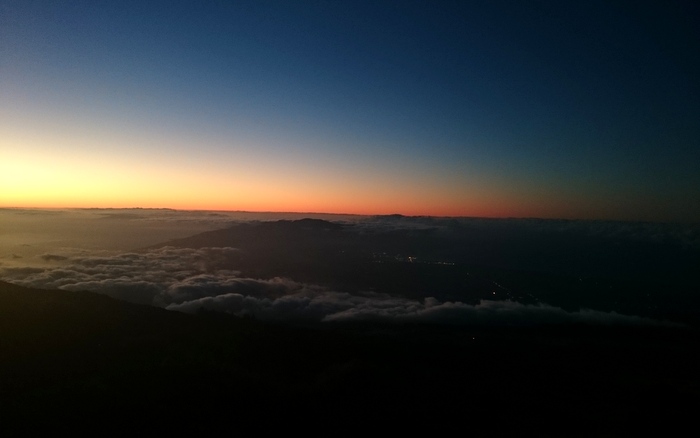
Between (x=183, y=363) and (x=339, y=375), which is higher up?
(x=183, y=363)

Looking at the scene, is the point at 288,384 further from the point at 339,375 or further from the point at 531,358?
the point at 531,358

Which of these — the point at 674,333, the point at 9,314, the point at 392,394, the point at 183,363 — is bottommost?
the point at 674,333

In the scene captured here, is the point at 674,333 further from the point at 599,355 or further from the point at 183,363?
the point at 183,363

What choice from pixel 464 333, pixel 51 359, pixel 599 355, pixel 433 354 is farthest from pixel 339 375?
pixel 599 355

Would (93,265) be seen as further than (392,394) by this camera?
Yes

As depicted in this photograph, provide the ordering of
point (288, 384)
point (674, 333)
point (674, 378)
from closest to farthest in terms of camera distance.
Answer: point (288, 384) → point (674, 378) → point (674, 333)

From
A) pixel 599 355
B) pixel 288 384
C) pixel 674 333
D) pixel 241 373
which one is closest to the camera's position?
pixel 241 373

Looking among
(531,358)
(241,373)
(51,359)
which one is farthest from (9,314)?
(531,358)
